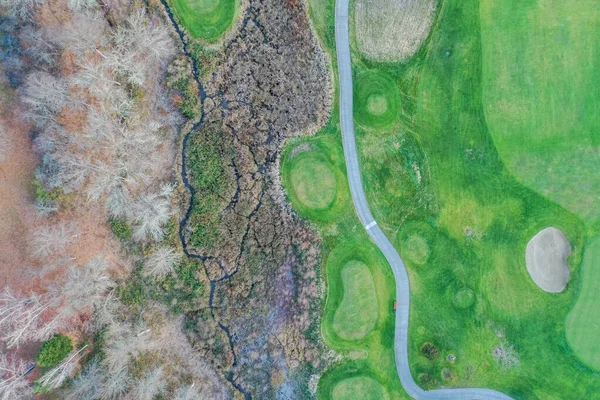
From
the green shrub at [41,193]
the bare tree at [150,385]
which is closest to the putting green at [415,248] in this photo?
the bare tree at [150,385]

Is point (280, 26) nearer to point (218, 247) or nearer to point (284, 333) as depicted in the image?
point (218, 247)

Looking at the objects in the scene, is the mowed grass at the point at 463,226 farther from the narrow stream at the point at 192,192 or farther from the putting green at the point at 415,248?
the narrow stream at the point at 192,192

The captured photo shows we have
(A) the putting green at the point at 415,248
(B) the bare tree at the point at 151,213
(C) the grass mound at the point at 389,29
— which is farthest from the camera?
(C) the grass mound at the point at 389,29

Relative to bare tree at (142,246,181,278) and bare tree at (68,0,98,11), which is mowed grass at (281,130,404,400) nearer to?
bare tree at (142,246,181,278)

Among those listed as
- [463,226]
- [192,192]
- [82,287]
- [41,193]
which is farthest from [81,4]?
[463,226]

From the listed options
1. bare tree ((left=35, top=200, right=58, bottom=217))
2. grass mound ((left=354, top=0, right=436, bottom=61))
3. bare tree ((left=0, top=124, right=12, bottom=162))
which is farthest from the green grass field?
bare tree ((left=0, top=124, right=12, bottom=162))

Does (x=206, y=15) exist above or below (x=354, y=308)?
above

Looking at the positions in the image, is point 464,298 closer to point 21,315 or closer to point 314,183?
point 314,183

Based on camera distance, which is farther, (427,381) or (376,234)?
(376,234)
